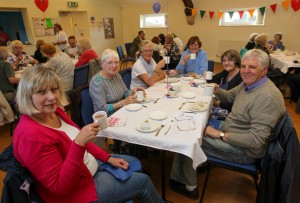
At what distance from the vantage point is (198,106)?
1.73 m

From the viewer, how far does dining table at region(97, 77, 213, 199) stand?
1.30 metres

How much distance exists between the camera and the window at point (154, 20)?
876 cm

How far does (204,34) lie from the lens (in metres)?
7.88

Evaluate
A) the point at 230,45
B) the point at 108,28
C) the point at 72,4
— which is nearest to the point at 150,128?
the point at 230,45

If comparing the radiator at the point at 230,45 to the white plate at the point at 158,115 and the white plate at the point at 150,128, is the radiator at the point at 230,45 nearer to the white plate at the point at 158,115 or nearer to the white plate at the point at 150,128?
the white plate at the point at 158,115

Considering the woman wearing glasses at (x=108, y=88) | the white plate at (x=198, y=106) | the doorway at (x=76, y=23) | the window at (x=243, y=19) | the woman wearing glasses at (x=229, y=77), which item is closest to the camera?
the white plate at (x=198, y=106)

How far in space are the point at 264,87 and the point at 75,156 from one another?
50.7 inches

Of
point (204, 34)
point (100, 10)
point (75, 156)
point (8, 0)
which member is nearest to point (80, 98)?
point (75, 156)

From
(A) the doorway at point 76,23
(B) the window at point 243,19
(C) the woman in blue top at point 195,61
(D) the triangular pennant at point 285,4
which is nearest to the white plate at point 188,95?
(C) the woman in blue top at point 195,61

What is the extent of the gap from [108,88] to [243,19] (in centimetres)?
681

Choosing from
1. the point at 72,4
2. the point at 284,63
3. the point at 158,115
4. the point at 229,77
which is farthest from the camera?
the point at 72,4

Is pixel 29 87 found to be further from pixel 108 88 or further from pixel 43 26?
pixel 43 26

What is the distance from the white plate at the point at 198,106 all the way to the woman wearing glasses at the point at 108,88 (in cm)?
53

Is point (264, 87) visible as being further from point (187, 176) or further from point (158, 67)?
point (158, 67)
